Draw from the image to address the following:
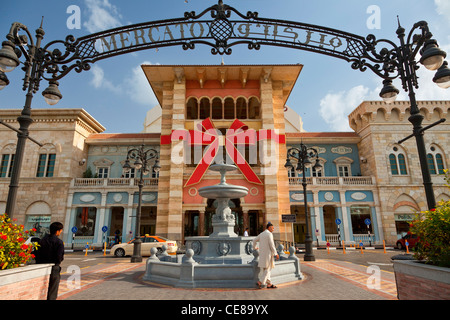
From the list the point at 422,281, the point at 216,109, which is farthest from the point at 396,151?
the point at 422,281

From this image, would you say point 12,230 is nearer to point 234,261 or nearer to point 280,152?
point 234,261

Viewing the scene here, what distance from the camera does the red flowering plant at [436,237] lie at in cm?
393

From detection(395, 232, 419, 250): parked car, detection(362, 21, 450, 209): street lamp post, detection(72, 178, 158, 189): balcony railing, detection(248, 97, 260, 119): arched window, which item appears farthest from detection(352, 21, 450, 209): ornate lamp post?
detection(72, 178, 158, 189): balcony railing

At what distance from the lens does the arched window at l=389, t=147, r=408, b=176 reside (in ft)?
84.4

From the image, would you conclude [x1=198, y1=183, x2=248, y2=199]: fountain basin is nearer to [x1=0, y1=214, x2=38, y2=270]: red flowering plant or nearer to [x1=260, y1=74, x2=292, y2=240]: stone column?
[x1=0, y1=214, x2=38, y2=270]: red flowering plant

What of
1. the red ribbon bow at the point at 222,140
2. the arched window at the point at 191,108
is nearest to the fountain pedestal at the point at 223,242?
the red ribbon bow at the point at 222,140

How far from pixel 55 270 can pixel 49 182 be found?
24863 millimetres

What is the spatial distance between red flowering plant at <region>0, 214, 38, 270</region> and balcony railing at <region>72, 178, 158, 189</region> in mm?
21063

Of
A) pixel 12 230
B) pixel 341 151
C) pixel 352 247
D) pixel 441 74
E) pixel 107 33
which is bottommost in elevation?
pixel 352 247

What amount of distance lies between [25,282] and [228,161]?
18.0m

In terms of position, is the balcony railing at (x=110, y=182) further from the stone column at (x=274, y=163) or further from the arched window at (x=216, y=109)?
the stone column at (x=274, y=163)
